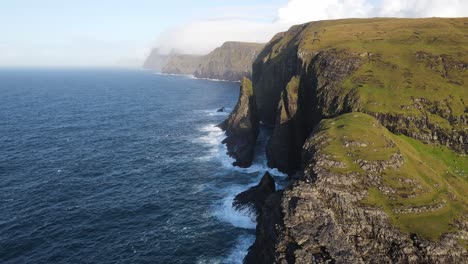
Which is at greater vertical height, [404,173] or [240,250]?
[404,173]

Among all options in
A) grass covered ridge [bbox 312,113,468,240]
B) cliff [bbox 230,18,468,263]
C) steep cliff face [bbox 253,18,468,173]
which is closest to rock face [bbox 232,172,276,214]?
cliff [bbox 230,18,468,263]

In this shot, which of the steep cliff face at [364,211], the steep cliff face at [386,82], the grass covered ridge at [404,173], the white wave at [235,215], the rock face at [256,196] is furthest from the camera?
the steep cliff face at [386,82]

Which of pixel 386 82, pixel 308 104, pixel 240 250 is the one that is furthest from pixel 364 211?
pixel 308 104

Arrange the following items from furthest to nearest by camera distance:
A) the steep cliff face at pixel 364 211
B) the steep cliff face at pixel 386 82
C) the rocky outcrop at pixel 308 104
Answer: the rocky outcrop at pixel 308 104
the steep cliff face at pixel 386 82
the steep cliff face at pixel 364 211

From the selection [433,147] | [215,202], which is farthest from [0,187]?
[433,147]

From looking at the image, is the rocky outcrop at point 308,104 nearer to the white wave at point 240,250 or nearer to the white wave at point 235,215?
the white wave at point 235,215

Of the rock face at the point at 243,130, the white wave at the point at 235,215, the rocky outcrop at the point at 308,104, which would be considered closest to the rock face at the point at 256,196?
the white wave at the point at 235,215

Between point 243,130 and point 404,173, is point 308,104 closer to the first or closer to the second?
point 243,130
